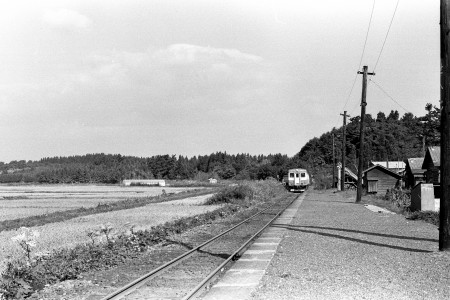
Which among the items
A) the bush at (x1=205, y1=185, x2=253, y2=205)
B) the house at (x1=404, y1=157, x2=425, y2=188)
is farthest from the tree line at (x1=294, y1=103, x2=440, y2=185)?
the bush at (x1=205, y1=185, x2=253, y2=205)

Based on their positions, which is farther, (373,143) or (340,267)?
(373,143)

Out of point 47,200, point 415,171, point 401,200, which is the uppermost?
point 415,171

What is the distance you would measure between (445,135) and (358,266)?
380 cm

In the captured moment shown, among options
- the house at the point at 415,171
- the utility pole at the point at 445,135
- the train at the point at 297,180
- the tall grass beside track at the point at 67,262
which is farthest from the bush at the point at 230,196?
the utility pole at the point at 445,135

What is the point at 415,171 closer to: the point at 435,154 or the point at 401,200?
the point at 435,154

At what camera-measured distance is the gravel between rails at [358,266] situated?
814 cm

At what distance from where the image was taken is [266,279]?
30.1 feet

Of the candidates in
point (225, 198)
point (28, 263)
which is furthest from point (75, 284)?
point (225, 198)

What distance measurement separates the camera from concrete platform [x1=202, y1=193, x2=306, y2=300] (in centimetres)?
804

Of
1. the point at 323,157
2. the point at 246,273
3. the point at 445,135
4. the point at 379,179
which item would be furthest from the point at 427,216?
the point at 323,157

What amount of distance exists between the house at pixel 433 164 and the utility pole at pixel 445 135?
31631 mm

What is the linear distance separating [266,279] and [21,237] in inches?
201

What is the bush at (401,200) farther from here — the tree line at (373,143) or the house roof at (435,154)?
the tree line at (373,143)

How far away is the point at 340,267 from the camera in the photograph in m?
10.4
